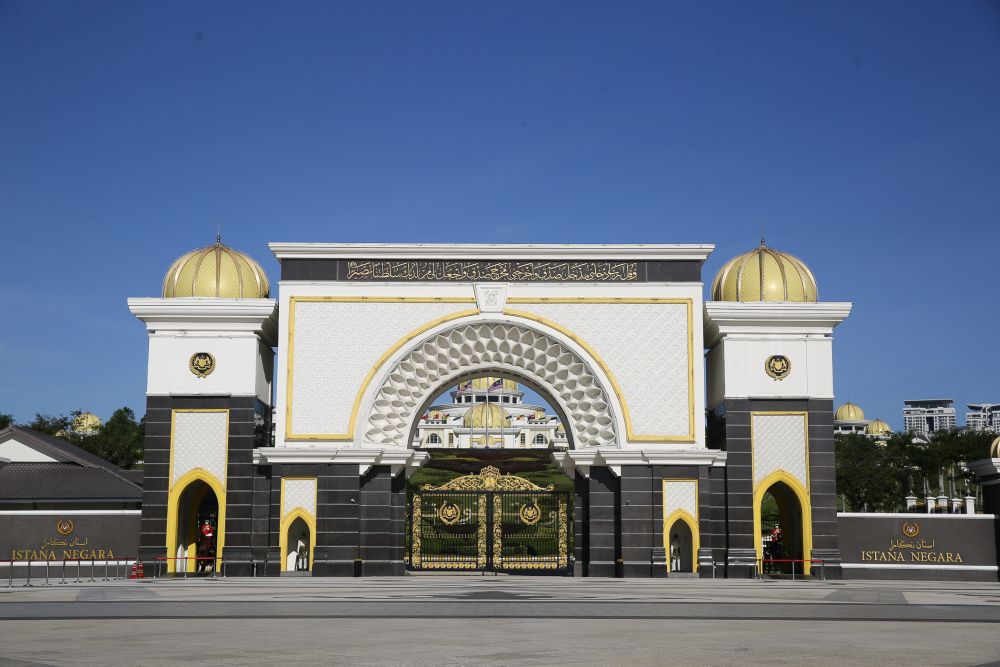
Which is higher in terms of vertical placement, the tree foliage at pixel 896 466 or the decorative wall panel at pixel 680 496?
the tree foliage at pixel 896 466

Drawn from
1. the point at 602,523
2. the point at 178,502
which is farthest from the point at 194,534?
the point at 602,523

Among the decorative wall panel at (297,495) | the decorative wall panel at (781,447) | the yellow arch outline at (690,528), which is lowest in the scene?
the yellow arch outline at (690,528)

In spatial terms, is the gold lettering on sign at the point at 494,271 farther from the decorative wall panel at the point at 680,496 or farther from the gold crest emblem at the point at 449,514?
the gold crest emblem at the point at 449,514

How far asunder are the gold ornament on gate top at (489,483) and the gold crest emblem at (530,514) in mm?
434

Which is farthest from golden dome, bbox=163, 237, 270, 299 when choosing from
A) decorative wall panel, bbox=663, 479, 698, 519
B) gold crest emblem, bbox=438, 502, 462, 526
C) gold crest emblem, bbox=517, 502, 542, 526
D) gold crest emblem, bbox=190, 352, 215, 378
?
decorative wall panel, bbox=663, 479, 698, 519

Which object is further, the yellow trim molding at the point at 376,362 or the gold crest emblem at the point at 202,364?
Answer: the gold crest emblem at the point at 202,364

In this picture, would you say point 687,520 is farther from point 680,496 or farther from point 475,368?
point 475,368

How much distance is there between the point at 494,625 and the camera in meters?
12.7

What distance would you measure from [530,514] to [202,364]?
27.2 ft

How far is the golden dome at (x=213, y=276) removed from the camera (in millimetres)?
26250

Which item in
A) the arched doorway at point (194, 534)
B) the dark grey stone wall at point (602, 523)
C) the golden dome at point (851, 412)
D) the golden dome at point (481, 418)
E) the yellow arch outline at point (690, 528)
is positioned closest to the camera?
the yellow arch outline at point (690, 528)

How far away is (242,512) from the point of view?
2523 centimetres

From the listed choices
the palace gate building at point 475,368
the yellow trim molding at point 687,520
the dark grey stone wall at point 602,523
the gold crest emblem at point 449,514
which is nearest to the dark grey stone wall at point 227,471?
the palace gate building at point 475,368

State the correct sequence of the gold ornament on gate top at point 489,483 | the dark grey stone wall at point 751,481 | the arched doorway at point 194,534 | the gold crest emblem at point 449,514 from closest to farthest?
the dark grey stone wall at point 751,481 → the arched doorway at point 194,534 → the gold crest emblem at point 449,514 → the gold ornament on gate top at point 489,483
